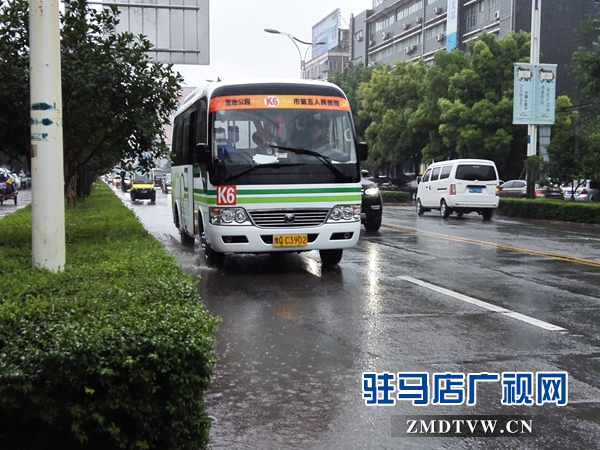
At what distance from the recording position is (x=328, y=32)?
10594 cm

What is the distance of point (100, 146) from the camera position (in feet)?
40.6

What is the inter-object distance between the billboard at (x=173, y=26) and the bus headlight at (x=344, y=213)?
11006 mm

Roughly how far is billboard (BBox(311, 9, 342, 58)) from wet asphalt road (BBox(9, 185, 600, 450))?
292 feet

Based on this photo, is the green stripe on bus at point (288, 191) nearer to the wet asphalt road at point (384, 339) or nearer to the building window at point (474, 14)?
the wet asphalt road at point (384, 339)

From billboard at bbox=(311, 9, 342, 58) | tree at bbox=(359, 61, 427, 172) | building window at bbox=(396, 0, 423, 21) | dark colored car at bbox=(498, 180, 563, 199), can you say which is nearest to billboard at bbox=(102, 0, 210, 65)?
dark colored car at bbox=(498, 180, 563, 199)

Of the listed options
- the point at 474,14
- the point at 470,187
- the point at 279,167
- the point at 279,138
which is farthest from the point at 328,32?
the point at 279,167

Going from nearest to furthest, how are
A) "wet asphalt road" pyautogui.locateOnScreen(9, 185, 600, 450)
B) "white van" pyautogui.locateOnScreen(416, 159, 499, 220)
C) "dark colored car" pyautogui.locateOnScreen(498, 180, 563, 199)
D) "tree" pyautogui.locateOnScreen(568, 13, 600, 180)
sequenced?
"wet asphalt road" pyautogui.locateOnScreen(9, 185, 600, 450) < "tree" pyautogui.locateOnScreen(568, 13, 600, 180) < "white van" pyautogui.locateOnScreen(416, 159, 499, 220) < "dark colored car" pyautogui.locateOnScreen(498, 180, 563, 199)

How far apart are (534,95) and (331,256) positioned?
67.1ft

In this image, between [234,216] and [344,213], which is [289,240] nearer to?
[234,216]

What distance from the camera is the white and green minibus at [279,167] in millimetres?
11125

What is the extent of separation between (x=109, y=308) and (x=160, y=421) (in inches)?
35.2

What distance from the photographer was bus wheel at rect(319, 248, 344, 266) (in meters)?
12.1

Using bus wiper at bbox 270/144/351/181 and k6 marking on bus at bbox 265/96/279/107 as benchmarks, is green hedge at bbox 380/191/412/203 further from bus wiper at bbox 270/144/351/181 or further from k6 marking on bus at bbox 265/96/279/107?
bus wiper at bbox 270/144/351/181

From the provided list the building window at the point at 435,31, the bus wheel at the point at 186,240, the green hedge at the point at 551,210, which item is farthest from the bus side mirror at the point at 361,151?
the building window at the point at 435,31
